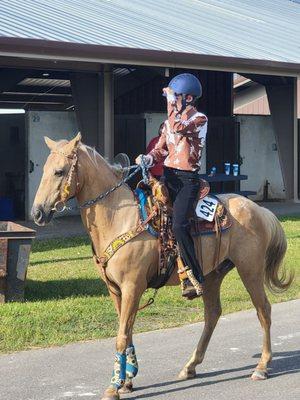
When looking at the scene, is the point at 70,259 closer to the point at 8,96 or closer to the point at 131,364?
the point at 131,364

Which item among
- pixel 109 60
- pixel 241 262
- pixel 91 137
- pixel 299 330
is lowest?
pixel 299 330

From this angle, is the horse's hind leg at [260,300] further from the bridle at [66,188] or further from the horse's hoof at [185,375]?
the bridle at [66,188]

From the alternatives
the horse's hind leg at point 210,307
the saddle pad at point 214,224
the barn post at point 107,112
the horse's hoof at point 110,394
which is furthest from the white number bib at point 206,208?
the barn post at point 107,112

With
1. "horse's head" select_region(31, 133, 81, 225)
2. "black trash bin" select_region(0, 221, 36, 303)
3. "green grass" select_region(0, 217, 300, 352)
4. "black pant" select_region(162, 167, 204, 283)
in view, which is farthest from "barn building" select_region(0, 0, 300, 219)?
"horse's head" select_region(31, 133, 81, 225)

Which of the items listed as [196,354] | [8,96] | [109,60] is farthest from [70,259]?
[8,96]

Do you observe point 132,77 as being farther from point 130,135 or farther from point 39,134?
point 39,134

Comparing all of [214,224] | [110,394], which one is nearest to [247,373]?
[214,224]

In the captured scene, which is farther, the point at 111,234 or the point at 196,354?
the point at 196,354

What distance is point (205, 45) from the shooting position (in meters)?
19.5

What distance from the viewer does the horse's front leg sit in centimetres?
611

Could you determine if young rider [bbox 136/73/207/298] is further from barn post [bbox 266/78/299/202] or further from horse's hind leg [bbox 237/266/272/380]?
barn post [bbox 266/78/299/202]

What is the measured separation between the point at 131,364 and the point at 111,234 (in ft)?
3.66

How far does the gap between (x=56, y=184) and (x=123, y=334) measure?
1.29m

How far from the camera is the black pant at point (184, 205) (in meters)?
6.47
